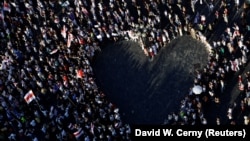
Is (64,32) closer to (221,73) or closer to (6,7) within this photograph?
(6,7)

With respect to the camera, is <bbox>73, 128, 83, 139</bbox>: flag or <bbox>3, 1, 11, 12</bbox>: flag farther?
<bbox>3, 1, 11, 12</bbox>: flag

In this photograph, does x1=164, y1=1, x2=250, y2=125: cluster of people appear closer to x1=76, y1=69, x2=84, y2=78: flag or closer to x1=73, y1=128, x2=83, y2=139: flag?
x1=73, y1=128, x2=83, y2=139: flag

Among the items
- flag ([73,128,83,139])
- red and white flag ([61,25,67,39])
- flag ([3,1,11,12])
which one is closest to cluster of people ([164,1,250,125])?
flag ([73,128,83,139])

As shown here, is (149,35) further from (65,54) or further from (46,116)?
(46,116)

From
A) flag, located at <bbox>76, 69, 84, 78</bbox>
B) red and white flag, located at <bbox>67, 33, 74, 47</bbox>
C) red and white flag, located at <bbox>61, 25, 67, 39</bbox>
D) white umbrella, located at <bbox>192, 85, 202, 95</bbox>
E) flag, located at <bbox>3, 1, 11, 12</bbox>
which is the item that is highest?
flag, located at <bbox>3, 1, 11, 12</bbox>

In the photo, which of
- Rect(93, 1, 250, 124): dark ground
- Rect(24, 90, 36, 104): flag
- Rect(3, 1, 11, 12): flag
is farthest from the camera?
Rect(3, 1, 11, 12): flag
